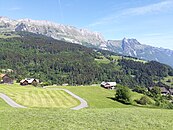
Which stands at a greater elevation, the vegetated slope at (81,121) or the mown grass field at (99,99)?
the vegetated slope at (81,121)

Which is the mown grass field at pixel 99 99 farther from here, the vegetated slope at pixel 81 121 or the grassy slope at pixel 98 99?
the vegetated slope at pixel 81 121

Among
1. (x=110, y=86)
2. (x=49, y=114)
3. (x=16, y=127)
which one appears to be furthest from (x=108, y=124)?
(x=110, y=86)

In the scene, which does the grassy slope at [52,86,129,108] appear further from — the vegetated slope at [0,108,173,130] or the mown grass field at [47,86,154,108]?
the vegetated slope at [0,108,173,130]

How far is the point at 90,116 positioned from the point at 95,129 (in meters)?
6.04

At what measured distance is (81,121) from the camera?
33406mm

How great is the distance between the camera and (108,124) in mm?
32938

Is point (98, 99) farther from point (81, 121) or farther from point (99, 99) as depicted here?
point (81, 121)

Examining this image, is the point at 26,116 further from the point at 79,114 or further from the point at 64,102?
the point at 64,102

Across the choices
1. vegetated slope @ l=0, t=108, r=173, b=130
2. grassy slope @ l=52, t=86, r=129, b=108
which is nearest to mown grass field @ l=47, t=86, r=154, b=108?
grassy slope @ l=52, t=86, r=129, b=108

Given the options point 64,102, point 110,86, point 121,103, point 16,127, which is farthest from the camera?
point 110,86

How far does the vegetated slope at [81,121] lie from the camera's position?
101ft

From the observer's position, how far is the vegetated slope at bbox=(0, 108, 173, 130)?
30.8 meters

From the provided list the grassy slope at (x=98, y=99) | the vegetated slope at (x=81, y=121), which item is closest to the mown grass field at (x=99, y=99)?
the grassy slope at (x=98, y=99)

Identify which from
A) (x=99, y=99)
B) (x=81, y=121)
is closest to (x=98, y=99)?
(x=99, y=99)
